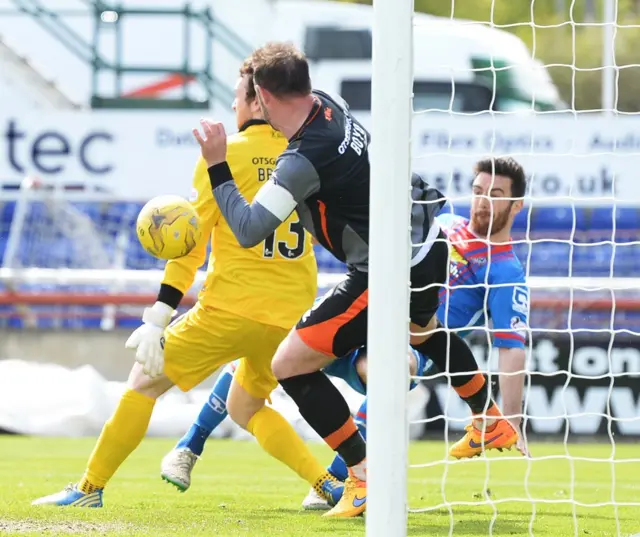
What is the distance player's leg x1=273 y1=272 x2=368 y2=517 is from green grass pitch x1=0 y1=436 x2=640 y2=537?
0.21 meters

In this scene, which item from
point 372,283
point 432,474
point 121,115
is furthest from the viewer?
point 121,115

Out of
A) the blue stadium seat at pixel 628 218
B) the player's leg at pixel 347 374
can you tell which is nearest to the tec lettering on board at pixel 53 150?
the blue stadium seat at pixel 628 218

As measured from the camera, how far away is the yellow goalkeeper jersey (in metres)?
5.47

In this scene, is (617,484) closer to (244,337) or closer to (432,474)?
(432,474)

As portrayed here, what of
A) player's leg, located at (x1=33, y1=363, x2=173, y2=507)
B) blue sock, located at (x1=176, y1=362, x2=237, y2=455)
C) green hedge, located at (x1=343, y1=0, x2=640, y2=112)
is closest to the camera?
player's leg, located at (x1=33, y1=363, x2=173, y2=507)

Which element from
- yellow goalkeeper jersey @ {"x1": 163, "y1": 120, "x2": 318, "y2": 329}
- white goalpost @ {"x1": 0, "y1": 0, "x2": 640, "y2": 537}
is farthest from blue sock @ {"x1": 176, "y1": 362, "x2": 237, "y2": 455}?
white goalpost @ {"x1": 0, "y1": 0, "x2": 640, "y2": 537}

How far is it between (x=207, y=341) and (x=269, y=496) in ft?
3.84

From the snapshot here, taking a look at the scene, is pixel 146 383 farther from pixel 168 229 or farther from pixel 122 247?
pixel 122 247

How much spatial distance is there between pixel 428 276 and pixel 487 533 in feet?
3.24

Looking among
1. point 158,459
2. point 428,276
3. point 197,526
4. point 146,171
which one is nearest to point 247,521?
point 197,526

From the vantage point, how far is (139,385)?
210 inches

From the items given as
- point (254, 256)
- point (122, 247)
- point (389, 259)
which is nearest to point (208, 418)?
point (254, 256)

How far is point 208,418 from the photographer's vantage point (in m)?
5.95

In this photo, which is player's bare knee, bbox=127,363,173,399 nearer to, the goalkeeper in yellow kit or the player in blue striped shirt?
the goalkeeper in yellow kit
